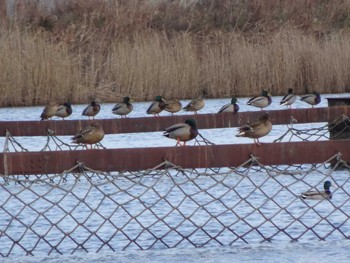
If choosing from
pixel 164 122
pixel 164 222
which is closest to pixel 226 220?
pixel 164 222

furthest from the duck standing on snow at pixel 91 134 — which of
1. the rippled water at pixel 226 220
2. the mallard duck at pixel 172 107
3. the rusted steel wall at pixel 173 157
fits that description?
the mallard duck at pixel 172 107

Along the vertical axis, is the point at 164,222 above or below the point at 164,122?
above

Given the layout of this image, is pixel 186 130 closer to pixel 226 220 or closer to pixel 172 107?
pixel 226 220

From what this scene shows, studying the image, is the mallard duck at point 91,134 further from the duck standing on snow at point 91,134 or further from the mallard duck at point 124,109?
the mallard duck at point 124,109

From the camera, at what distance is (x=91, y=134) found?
12.8 metres

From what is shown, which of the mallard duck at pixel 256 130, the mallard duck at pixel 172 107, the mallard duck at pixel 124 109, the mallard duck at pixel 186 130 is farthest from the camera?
the mallard duck at pixel 124 109

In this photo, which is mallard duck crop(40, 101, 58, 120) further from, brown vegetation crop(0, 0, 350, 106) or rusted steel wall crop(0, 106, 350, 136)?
rusted steel wall crop(0, 106, 350, 136)

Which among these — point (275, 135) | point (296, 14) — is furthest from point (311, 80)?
point (296, 14)

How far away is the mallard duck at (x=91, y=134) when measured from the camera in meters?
12.8

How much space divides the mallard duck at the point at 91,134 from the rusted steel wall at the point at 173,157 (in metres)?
3.90

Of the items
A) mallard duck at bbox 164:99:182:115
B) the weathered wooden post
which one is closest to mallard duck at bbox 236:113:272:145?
the weathered wooden post

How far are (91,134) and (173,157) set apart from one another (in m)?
4.00

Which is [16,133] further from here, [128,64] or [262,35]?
[262,35]

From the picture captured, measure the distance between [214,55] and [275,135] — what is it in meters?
5.87
